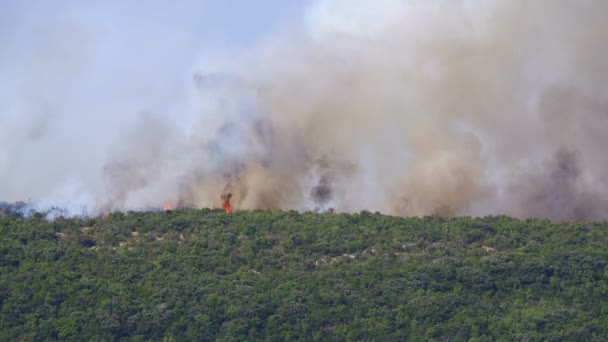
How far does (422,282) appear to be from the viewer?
131125mm

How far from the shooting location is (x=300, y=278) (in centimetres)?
13288

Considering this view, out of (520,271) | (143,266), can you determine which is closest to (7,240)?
(143,266)

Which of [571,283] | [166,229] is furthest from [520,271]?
[166,229]

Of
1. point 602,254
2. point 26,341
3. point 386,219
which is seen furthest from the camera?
point 386,219

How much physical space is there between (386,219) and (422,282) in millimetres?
12873

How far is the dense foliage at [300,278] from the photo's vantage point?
126500 mm

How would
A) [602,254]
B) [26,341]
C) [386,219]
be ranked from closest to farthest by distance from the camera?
[26,341], [602,254], [386,219]

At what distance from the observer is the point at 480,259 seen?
441 feet

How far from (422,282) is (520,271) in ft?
18.3

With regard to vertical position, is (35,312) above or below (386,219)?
below

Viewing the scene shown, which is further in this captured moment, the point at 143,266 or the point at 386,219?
the point at 386,219

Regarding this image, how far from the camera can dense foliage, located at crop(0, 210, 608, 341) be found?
126 meters

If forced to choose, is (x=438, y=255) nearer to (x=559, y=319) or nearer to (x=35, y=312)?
(x=559, y=319)

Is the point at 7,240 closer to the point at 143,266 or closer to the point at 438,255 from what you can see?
the point at 143,266
